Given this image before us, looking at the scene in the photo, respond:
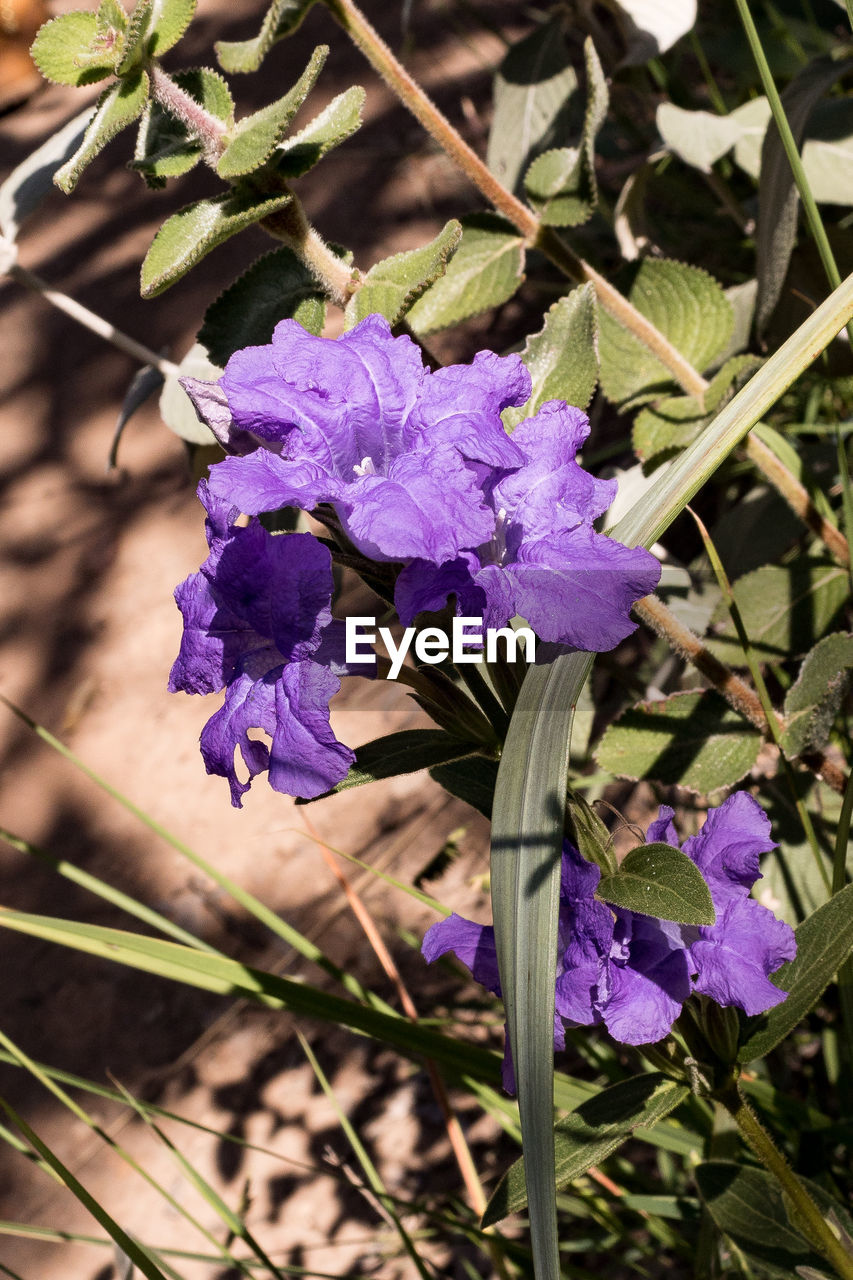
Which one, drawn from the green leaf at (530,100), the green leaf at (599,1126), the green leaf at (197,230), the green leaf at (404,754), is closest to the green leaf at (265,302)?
the green leaf at (197,230)

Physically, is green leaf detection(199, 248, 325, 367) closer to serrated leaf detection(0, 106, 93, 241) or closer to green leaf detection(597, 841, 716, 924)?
serrated leaf detection(0, 106, 93, 241)

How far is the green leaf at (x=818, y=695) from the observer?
109cm

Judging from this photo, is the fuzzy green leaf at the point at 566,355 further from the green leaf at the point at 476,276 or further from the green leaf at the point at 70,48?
the green leaf at the point at 70,48

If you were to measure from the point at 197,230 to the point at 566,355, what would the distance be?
1.00ft

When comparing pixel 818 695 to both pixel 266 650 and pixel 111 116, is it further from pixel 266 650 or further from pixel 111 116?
pixel 111 116

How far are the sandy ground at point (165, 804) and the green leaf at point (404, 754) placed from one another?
626 mm

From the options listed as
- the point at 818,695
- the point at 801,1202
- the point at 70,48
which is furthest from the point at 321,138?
the point at 801,1202

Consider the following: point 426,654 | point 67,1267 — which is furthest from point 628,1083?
point 67,1267

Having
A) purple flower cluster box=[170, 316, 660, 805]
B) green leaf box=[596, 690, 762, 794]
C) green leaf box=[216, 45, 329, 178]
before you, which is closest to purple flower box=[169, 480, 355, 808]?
purple flower cluster box=[170, 316, 660, 805]

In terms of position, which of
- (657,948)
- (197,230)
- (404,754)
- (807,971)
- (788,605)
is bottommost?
(788,605)

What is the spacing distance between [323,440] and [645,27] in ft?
3.55

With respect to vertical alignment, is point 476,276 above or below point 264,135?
below

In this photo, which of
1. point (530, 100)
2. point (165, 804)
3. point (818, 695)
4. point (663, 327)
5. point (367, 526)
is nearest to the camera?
point (367, 526)

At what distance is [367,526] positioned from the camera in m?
0.56
